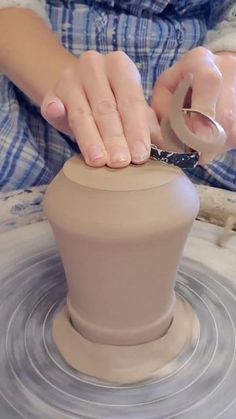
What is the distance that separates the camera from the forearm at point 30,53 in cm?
111

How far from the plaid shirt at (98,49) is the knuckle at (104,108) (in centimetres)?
44

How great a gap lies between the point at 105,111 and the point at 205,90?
5.6 inches

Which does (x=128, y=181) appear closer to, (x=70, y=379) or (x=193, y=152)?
(x=193, y=152)

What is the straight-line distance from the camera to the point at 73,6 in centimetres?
127

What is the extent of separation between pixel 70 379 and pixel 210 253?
393 mm

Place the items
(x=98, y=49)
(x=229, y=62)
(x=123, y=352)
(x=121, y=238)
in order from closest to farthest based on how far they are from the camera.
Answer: (x=121, y=238), (x=123, y=352), (x=229, y=62), (x=98, y=49)

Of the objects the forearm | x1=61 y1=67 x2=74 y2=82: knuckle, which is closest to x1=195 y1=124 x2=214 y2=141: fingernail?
x1=61 y1=67 x2=74 y2=82: knuckle

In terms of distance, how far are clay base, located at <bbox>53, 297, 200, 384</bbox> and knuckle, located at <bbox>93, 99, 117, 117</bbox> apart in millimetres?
324

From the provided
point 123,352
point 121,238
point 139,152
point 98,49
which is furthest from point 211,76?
point 98,49

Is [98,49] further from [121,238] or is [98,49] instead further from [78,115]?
[121,238]

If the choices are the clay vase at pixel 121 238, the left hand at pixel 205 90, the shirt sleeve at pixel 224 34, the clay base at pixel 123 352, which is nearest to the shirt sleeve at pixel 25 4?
the shirt sleeve at pixel 224 34

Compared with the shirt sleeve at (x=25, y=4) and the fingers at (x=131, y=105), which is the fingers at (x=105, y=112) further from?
the shirt sleeve at (x=25, y=4)

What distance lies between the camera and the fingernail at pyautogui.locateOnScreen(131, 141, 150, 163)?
0.76 metres

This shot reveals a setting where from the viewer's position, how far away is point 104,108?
812mm
